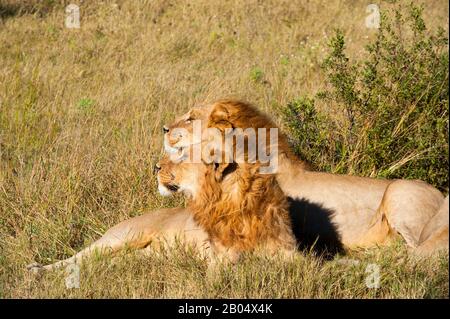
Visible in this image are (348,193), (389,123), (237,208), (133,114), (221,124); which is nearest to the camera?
(237,208)

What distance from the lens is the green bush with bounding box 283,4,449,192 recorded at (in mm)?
6484

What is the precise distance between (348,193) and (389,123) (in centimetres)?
123

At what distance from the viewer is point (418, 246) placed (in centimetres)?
505

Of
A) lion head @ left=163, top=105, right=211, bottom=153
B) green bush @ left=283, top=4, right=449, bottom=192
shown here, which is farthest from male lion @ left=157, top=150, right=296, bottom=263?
green bush @ left=283, top=4, right=449, bottom=192

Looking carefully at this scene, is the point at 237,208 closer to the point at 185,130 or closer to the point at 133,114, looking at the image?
the point at 185,130

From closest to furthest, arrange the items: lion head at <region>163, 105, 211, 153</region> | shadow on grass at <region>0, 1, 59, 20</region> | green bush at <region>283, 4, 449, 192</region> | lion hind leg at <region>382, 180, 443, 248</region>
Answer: lion hind leg at <region>382, 180, 443, 248</region> < lion head at <region>163, 105, 211, 153</region> < green bush at <region>283, 4, 449, 192</region> < shadow on grass at <region>0, 1, 59, 20</region>

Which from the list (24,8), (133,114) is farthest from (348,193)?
(24,8)

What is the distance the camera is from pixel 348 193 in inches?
225

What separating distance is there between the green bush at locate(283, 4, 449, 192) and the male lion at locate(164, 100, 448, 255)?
0.78 m

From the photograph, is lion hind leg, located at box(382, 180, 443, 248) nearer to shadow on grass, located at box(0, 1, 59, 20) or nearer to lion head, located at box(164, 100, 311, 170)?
lion head, located at box(164, 100, 311, 170)

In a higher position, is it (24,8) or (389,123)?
(24,8)

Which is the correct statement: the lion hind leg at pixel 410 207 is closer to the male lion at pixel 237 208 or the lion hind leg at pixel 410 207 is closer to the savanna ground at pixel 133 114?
the savanna ground at pixel 133 114

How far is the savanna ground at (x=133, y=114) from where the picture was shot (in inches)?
180

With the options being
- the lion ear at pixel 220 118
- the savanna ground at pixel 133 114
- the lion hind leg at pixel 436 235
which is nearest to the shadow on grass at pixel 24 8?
the savanna ground at pixel 133 114
